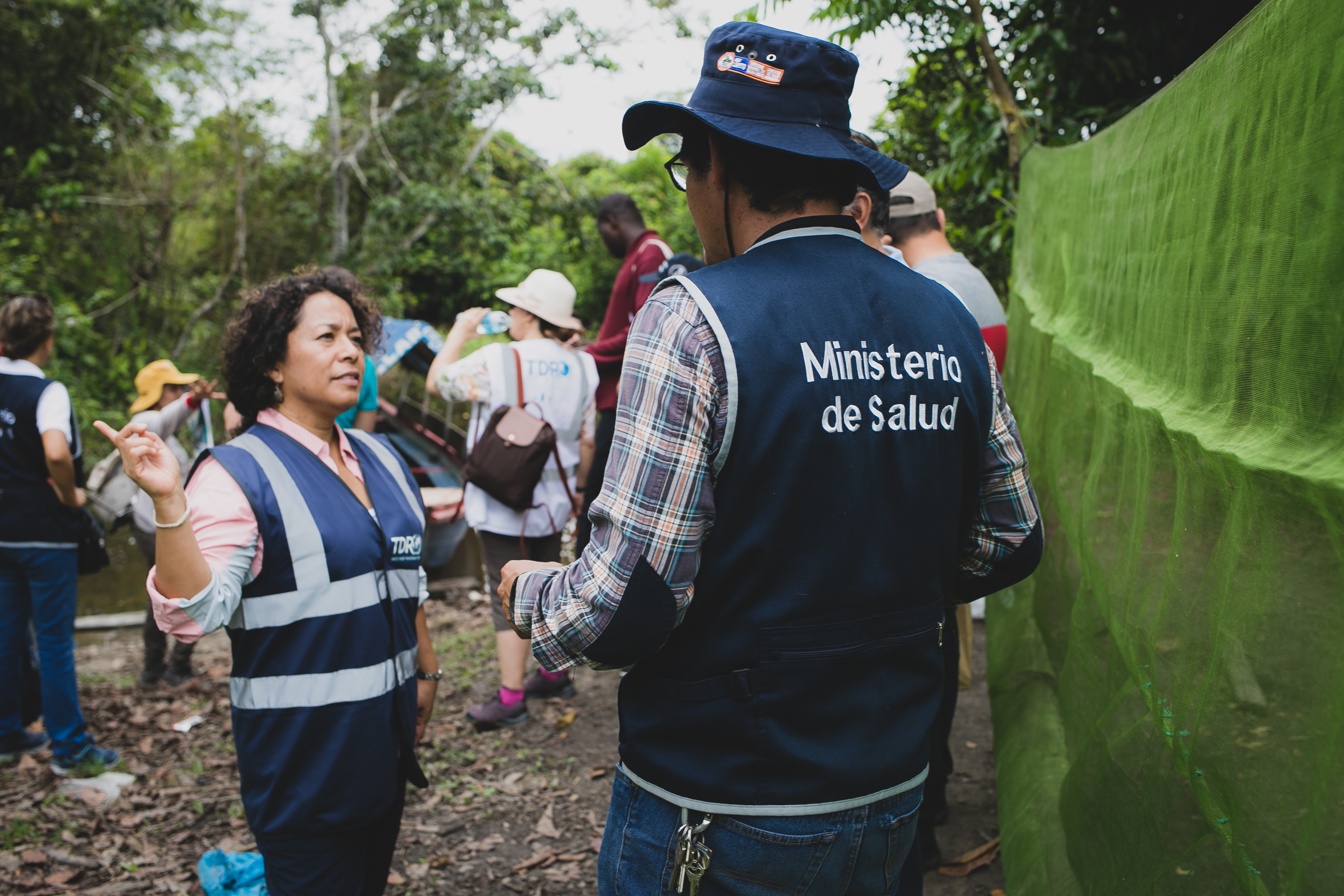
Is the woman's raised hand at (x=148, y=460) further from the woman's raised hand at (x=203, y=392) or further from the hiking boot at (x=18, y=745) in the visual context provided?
the hiking boot at (x=18, y=745)

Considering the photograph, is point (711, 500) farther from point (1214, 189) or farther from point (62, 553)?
point (62, 553)

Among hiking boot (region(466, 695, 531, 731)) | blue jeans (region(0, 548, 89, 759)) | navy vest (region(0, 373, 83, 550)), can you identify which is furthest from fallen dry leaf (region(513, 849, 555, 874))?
navy vest (region(0, 373, 83, 550))

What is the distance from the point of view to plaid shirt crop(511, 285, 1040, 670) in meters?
1.43

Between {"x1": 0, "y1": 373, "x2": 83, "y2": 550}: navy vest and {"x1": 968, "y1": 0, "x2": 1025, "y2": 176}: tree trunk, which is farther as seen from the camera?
{"x1": 968, "y1": 0, "x2": 1025, "y2": 176}: tree trunk

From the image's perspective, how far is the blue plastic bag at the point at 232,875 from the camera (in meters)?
3.20

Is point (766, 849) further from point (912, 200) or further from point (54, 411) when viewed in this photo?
point (54, 411)

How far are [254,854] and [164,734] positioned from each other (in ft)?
6.95

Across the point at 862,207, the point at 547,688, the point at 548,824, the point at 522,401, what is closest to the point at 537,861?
the point at 548,824

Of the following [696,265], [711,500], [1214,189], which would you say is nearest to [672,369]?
[711,500]

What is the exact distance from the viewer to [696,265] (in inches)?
165

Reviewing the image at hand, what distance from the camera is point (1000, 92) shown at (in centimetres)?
553

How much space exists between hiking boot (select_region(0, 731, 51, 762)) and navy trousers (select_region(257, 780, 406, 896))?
3.30 m

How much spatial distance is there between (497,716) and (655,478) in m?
3.85

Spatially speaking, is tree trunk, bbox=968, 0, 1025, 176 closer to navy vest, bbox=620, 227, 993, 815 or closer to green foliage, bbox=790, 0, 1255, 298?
green foliage, bbox=790, 0, 1255, 298
